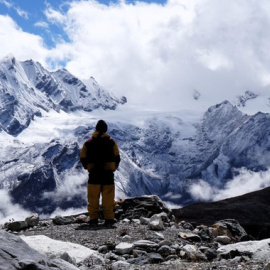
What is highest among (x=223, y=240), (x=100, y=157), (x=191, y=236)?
(x=100, y=157)

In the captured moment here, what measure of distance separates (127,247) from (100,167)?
4260mm

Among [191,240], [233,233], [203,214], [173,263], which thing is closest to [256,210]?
[203,214]

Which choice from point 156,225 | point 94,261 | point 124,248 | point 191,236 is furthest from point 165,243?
point 156,225

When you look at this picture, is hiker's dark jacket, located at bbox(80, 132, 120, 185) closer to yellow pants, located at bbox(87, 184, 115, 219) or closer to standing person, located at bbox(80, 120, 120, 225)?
standing person, located at bbox(80, 120, 120, 225)

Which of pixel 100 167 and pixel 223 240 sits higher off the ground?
pixel 100 167

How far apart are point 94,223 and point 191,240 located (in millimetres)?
3258

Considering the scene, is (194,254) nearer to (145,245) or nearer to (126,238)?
(145,245)

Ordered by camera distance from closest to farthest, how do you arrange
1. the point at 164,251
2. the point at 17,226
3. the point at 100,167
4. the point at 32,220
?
the point at 164,251 < the point at 100,167 < the point at 17,226 < the point at 32,220

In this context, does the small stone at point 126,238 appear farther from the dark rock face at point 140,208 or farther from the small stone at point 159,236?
the dark rock face at point 140,208

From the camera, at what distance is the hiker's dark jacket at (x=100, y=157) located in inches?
562

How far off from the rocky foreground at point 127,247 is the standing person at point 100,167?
63 centimetres

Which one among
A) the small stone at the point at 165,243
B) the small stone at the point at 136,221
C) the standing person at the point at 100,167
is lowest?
the small stone at the point at 165,243

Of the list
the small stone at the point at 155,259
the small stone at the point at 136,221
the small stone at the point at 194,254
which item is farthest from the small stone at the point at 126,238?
the small stone at the point at 136,221

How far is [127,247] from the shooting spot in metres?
10.4
